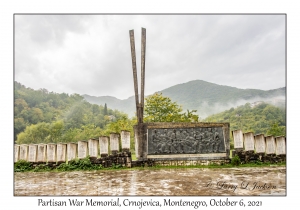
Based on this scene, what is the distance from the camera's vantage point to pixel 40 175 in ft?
25.5

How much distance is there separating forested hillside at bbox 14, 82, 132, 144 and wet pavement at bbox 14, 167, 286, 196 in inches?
1122

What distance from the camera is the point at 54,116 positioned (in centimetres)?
5594

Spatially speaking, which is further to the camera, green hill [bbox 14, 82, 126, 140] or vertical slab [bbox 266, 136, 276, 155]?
green hill [bbox 14, 82, 126, 140]

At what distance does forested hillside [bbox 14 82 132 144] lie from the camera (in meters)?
37.7

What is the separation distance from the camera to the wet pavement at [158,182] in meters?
5.55

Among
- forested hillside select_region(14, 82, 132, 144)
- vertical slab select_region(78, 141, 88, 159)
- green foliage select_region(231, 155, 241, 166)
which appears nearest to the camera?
green foliage select_region(231, 155, 241, 166)

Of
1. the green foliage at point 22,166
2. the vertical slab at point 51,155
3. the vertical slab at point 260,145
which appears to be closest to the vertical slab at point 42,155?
the vertical slab at point 51,155

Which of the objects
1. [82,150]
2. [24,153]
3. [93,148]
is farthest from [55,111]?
[93,148]

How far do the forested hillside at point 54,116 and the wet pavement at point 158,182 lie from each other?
93.5 feet

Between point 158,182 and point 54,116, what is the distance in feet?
178

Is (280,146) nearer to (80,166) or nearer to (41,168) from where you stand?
(80,166)

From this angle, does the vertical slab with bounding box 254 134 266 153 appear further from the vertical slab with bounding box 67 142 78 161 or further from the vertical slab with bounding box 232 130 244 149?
the vertical slab with bounding box 67 142 78 161

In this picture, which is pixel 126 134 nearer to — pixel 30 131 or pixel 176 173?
pixel 176 173

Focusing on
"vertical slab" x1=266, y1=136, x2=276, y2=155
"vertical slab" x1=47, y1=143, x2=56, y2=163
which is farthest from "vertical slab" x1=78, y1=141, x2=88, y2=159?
"vertical slab" x1=266, y1=136, x2=276, y2=155
